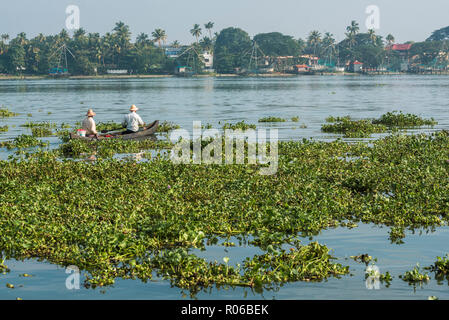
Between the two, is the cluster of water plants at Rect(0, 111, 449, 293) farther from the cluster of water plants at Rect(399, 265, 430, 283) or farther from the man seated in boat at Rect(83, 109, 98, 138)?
the man seated in boat at Rect(83, 109, 98, 138)

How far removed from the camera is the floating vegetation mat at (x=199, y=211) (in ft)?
32.5

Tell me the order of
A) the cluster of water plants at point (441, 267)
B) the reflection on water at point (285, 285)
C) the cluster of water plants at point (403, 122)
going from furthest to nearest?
the cluster of water plants at point (403, 122) < the cluster of water plants at point (441, 267) < the reflection on water at point (285, 285)

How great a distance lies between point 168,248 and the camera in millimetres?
10938

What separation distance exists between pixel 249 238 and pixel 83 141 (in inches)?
561

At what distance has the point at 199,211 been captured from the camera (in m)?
12.7

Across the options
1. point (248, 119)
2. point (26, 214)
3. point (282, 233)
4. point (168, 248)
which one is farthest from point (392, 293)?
point (248, 119)

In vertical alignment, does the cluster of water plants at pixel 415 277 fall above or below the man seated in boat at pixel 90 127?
below

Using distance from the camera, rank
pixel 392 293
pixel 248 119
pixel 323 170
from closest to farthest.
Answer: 1. pixel 392 293
2. pixel 323 170
3. pixel 248 119

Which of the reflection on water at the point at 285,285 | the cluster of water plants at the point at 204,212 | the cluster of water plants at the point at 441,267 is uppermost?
the cluster of water plants at the point at 204,212

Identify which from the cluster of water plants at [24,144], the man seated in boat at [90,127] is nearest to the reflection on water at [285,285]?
the man seated in boat at [90,127]

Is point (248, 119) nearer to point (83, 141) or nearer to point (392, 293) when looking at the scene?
point (83, 141)

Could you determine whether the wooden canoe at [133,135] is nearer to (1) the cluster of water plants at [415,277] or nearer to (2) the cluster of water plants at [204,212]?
(2) the cluster of water plants at [204,212]

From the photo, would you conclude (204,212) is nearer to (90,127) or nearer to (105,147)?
(105,147)

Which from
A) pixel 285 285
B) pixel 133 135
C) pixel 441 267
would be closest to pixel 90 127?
pixel 133 135
